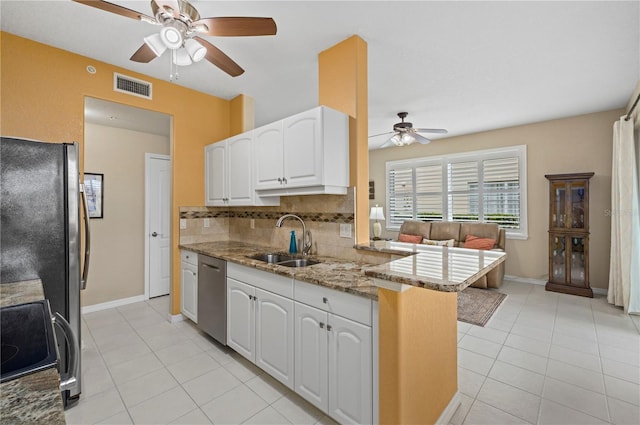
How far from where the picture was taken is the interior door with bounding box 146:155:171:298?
4.13 m

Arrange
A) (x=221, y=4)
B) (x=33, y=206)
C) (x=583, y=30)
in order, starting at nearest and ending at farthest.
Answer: (x=33, y=206) → (x=221, y=4) → (x=583, y=30)

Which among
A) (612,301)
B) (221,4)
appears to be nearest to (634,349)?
(612,301)

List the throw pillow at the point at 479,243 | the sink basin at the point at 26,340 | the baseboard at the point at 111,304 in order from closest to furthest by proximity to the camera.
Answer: the sink basin at the point at 26,340
the baseboard at the point at 111,304
the throw pillow at the point at 479,243

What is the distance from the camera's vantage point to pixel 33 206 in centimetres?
166

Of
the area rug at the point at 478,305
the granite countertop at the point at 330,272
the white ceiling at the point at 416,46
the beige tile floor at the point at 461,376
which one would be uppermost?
the white ceiling at the point at 416,46

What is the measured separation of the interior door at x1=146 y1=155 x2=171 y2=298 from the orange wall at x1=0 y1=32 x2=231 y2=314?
105 centimetres

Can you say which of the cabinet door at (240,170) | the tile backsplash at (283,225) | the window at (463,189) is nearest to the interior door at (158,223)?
the tile backsplash at (283,225)

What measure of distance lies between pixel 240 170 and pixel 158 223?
201cm

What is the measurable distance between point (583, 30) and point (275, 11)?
7.82ft

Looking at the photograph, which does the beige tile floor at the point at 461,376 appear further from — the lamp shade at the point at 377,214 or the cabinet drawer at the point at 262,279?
Answer: the lamp shade at the point at 377,214

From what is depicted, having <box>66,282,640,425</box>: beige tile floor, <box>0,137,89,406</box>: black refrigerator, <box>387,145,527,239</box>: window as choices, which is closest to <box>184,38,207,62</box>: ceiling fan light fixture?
<box>0,137,89,406</box>: black refrigerator

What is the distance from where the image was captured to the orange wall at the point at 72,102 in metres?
2.30

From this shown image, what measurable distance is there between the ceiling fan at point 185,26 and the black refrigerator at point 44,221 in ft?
2.74

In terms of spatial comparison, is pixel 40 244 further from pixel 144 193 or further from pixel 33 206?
pixel 144 193
